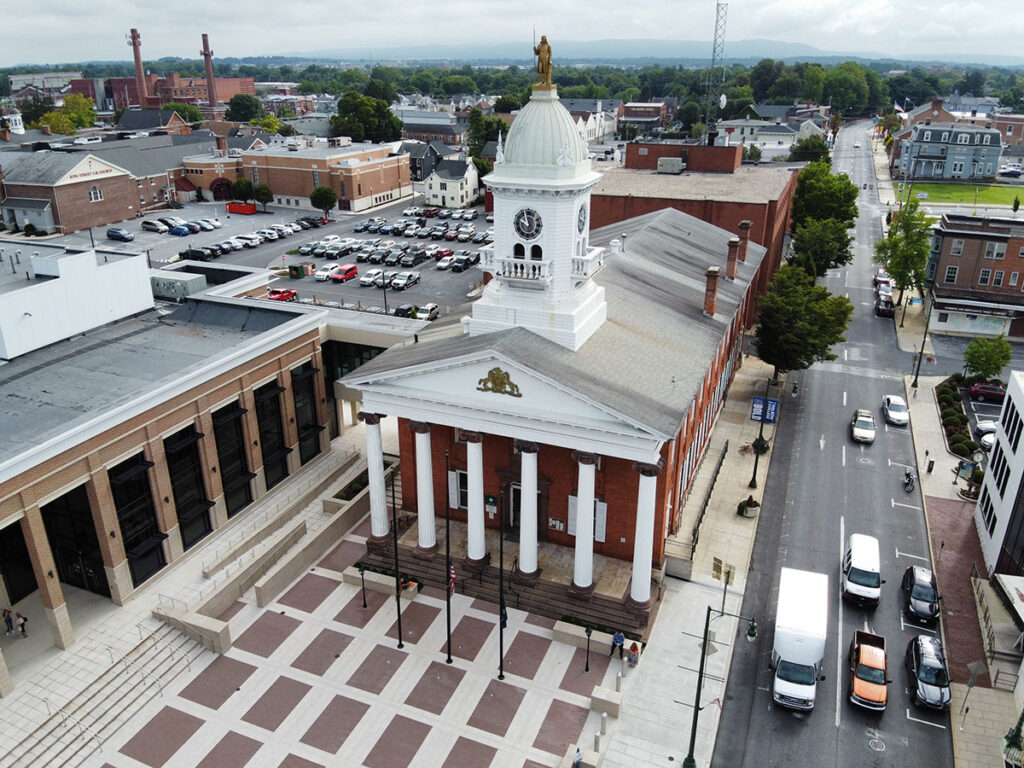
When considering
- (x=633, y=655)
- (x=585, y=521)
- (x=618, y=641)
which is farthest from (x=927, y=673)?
(x=585, y=521)

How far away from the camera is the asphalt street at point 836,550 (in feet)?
96.1

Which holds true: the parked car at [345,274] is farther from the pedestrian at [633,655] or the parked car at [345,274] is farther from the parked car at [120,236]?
the pedestrian at [633,655]

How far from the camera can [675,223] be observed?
67000 millimetres

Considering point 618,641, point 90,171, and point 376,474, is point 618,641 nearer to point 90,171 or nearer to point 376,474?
point 376,474

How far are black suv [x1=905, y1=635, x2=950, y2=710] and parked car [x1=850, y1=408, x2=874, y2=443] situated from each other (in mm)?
21201

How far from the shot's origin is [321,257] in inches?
3989

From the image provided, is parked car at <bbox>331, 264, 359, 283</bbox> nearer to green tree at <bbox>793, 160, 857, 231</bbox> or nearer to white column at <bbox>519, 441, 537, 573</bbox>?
green tree at <bbox>793, 160, 857, 231</bbox>

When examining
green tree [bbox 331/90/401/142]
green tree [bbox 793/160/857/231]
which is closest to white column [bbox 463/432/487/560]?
green tree [bbox 793/160/857/231]

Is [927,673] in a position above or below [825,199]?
below

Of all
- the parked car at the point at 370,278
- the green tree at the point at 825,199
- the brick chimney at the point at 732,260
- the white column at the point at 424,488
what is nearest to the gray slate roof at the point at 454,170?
the parked car at the point at 370,278

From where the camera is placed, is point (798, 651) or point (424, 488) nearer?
point (798, 651)

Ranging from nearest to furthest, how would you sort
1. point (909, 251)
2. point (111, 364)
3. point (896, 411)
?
point (111, 364), point (896, 411), point (909, 251)

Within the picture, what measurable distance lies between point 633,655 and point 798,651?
6.69m

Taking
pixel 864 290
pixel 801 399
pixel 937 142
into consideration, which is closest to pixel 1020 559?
pixel 801 399
